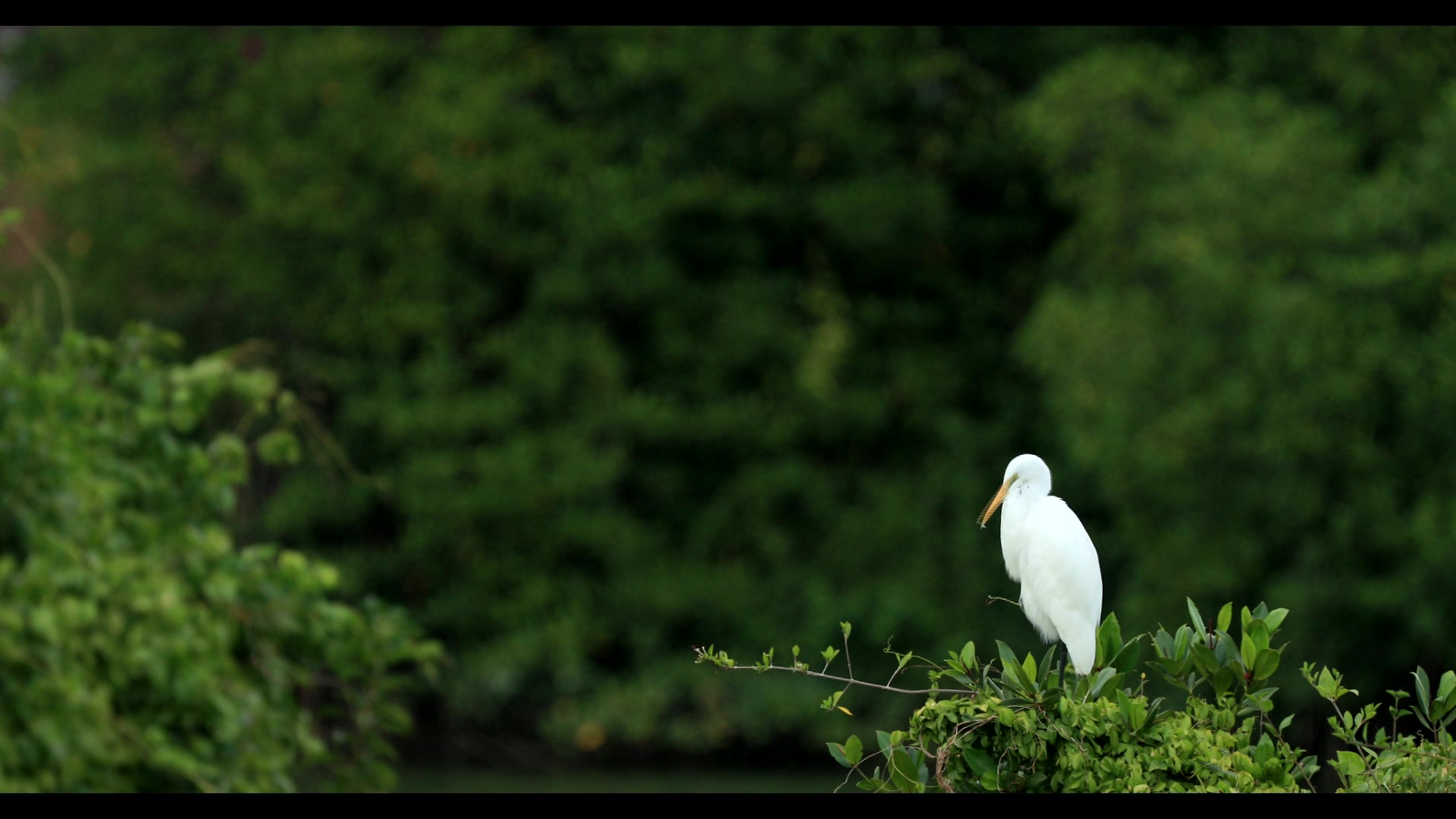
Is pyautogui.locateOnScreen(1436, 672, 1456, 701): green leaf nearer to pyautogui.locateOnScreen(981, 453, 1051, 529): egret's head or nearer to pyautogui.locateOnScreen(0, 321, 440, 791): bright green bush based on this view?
pyautogui.locateOnScreen(981, 453, 1051, 529): egret's head

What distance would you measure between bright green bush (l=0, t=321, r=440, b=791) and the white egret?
2.44 m

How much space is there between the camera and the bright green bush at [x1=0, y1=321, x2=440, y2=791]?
3.99m

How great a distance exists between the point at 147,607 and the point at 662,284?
9.19 metres

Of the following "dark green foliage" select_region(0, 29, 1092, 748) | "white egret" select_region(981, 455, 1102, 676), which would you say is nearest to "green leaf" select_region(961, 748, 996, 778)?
"white egret" select_region(981, 455, 1102, 676)

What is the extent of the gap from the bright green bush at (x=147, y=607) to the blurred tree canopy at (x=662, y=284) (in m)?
7.29

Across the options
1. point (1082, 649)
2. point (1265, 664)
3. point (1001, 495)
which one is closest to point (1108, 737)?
point (1265, 664)

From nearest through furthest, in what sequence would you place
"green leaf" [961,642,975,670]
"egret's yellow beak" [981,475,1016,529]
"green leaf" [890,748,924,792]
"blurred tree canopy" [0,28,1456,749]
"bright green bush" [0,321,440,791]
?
"green leaf" [890,748,924,792]
"green leaf" [961,642,975,670]
"egret's yellow beak" [981,475,1016,529]
"bright green bush" [0,321,440,791]
"blurred tree canopy" [0,28,1456,749]

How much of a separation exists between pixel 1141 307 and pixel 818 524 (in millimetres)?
3850

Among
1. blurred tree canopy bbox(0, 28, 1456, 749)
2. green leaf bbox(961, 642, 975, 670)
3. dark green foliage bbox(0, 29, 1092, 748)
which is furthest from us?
dark green foliage bbox(0, 29, 1092, 748)

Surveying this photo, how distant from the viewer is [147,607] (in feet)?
13.6

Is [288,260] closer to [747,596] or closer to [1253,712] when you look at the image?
[747,596]

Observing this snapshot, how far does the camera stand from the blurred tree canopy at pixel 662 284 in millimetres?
12109
